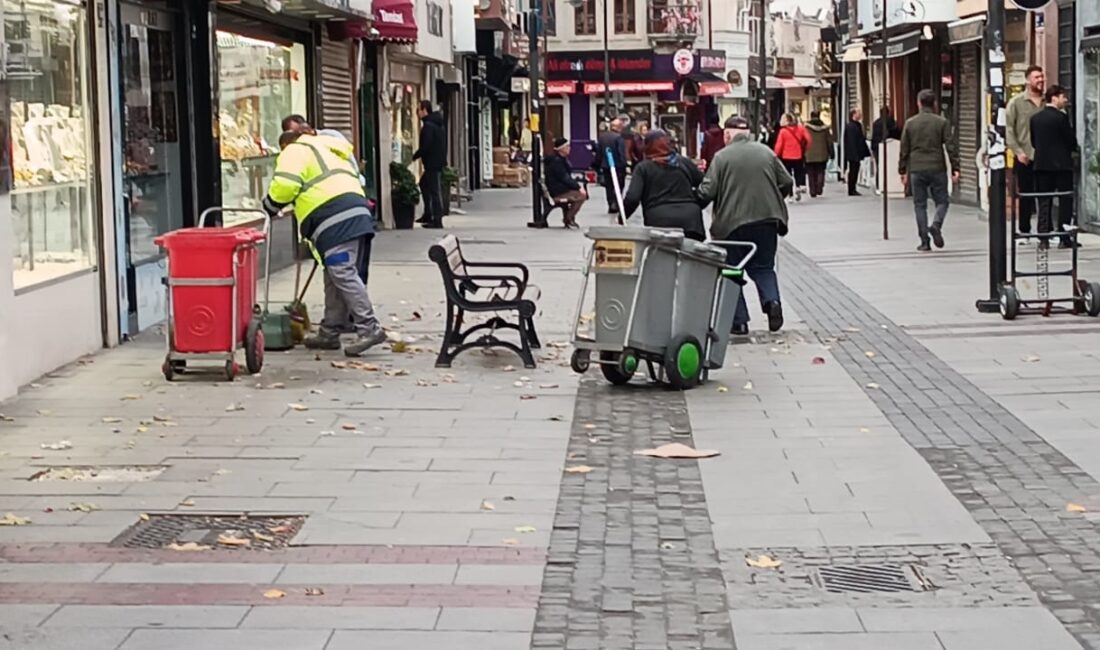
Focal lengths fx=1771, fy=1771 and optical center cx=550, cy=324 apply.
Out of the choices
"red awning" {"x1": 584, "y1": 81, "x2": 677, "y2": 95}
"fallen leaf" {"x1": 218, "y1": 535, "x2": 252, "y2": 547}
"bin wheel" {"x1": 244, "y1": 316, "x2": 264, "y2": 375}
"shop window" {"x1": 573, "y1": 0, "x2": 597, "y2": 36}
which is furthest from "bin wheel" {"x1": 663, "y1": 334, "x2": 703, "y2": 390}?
"shop window" {"x1": 573, "y1": 0, "x2": 597, "y2": 36}

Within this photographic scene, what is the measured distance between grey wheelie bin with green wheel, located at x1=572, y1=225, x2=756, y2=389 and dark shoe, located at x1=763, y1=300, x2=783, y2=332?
2.53 meters

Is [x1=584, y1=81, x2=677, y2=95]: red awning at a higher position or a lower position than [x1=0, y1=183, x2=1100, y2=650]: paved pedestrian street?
higher

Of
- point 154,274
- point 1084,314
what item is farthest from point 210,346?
point 1084,314

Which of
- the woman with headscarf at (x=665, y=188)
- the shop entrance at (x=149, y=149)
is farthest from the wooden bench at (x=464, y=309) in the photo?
the shop entrance at (x=149, y=149)

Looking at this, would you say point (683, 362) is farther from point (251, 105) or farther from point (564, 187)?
point (564, 187)

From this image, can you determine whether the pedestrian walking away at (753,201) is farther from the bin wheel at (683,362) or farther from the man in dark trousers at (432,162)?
the man in dark trousers at (432,162)

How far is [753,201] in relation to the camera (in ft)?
43.0

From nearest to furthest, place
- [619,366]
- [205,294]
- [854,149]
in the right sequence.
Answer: [619,366], [205,294], [854,149]

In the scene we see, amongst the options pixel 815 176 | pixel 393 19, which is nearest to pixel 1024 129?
pixel 393 19

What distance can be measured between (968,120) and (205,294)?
2215 centimetres

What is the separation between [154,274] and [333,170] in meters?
2.53

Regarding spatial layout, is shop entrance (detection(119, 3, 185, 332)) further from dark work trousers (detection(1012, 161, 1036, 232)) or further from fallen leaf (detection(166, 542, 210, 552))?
dark work trousers (detection(1012, 161, 1036, 232))

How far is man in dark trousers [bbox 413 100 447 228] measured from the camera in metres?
26.9

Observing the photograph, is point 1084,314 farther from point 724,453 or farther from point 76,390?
point 76,390
